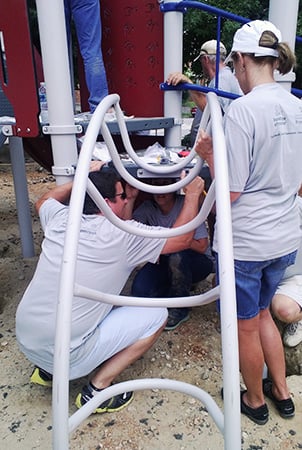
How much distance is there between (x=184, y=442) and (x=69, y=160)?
1.65 metres

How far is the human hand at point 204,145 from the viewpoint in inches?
60.8

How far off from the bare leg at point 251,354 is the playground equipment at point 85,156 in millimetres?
409

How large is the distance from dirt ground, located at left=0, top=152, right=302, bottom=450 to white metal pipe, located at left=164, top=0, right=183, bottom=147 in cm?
134

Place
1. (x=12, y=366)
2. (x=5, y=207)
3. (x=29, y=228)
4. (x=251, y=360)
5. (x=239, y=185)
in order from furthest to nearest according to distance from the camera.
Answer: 1. (x=5, y=207)
2. (x=29, y=228)
3. (x=12, y=366)
4. (x=251, y=360)
5. (x=239, y=185)

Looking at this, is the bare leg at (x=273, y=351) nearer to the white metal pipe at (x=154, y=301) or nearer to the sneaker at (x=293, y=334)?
the sneaker at (x=293, y=334)

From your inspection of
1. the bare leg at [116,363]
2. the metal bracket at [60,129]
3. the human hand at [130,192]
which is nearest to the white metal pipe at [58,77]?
the metal bracket at [60,129]

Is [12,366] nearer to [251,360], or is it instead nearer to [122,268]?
[122,268]

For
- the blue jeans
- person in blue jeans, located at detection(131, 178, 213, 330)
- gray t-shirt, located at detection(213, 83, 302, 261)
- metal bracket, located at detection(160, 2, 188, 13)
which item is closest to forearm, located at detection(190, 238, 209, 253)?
person in blue jeans, located at detection(131, 178, 213, 330)

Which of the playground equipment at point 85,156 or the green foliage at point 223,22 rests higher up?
the green foliage at point 223,22

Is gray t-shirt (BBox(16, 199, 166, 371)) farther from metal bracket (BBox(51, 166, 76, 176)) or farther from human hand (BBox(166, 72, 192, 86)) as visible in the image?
human hand (BBox(166, 72, 192, 86))

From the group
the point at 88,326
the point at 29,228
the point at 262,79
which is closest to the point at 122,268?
the point at 88,326

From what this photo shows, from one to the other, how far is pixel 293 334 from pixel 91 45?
238 cm

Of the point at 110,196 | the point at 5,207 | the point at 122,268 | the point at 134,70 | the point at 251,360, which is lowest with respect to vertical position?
the point at 5,207

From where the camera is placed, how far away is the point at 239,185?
160cm
